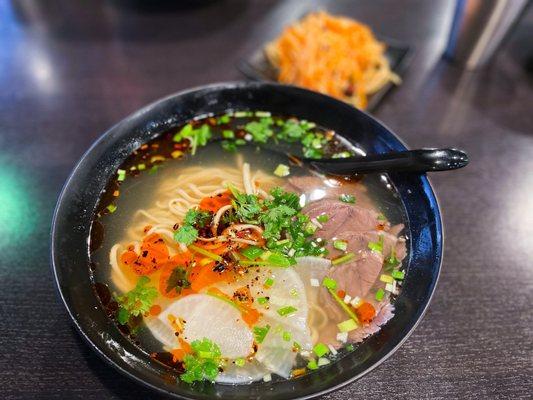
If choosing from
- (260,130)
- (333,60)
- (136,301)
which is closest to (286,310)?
(136,301)

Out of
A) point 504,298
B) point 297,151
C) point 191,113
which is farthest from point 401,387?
point 191,113

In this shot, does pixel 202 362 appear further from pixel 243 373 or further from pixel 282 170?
pixel 282 170

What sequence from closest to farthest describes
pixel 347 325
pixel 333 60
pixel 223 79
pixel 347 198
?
pixel 347 325
pixel 347 198
pixel 333 60
pixel 223 79

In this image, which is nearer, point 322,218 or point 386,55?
point 322,218

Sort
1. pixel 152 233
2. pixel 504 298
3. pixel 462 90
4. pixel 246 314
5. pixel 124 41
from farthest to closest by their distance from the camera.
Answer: pixel 124 41 → pixel 462 90 → pixel 504 298 → pixel 152 233 → pixel 246 314

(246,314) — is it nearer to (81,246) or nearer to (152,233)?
(152,233)

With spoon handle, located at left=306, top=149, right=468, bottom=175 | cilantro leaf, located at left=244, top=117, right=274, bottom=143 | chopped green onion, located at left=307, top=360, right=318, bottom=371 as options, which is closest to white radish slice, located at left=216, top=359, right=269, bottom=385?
chopped green onion, located at left=307, top=360, right=318, bottom=371
